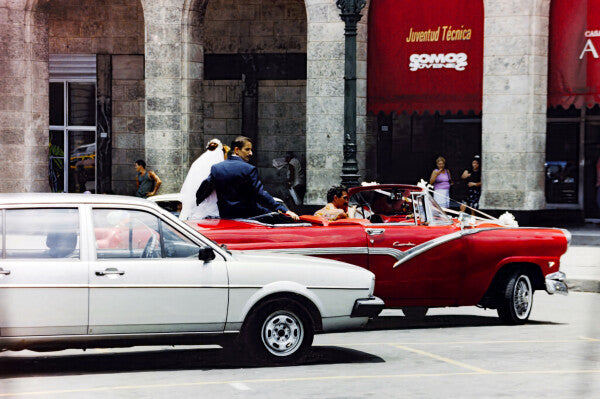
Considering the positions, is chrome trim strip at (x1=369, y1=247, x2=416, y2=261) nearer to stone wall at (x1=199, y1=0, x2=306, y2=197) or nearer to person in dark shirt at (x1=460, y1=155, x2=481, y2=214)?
person in dark shirt at (x1=460, y1=155, x2=481, y2=214)

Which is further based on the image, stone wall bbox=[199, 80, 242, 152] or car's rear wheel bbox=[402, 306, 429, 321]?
stone wall bbox=[199, 80, 242, 152]

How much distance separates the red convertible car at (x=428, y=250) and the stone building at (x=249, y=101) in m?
9.20

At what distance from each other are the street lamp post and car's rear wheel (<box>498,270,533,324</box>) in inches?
211

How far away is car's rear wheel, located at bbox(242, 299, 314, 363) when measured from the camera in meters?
8.88

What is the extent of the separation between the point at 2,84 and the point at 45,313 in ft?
54.6

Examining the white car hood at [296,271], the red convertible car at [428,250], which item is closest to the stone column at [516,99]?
the red convertible car at [428,250]

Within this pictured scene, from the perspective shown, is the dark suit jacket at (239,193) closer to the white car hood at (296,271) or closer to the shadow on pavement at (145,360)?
the shadow on pavement at (145,360)

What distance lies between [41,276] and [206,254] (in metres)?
1.30

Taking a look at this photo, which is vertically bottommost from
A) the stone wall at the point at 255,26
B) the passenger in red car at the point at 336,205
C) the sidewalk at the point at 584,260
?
the sidewalk at the point at 584,260

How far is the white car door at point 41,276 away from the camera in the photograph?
27.0 feet

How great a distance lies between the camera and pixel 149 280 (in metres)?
8.55

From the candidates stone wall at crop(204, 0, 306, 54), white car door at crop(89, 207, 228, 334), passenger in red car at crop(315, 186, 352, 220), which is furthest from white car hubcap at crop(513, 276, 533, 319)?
stone wall at crop(204, 0, 306, 54)

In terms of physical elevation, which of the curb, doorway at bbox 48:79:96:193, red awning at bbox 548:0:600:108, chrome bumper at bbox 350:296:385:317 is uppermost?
red awning at bbox 548:0:600:108

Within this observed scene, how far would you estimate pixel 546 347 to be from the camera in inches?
397
